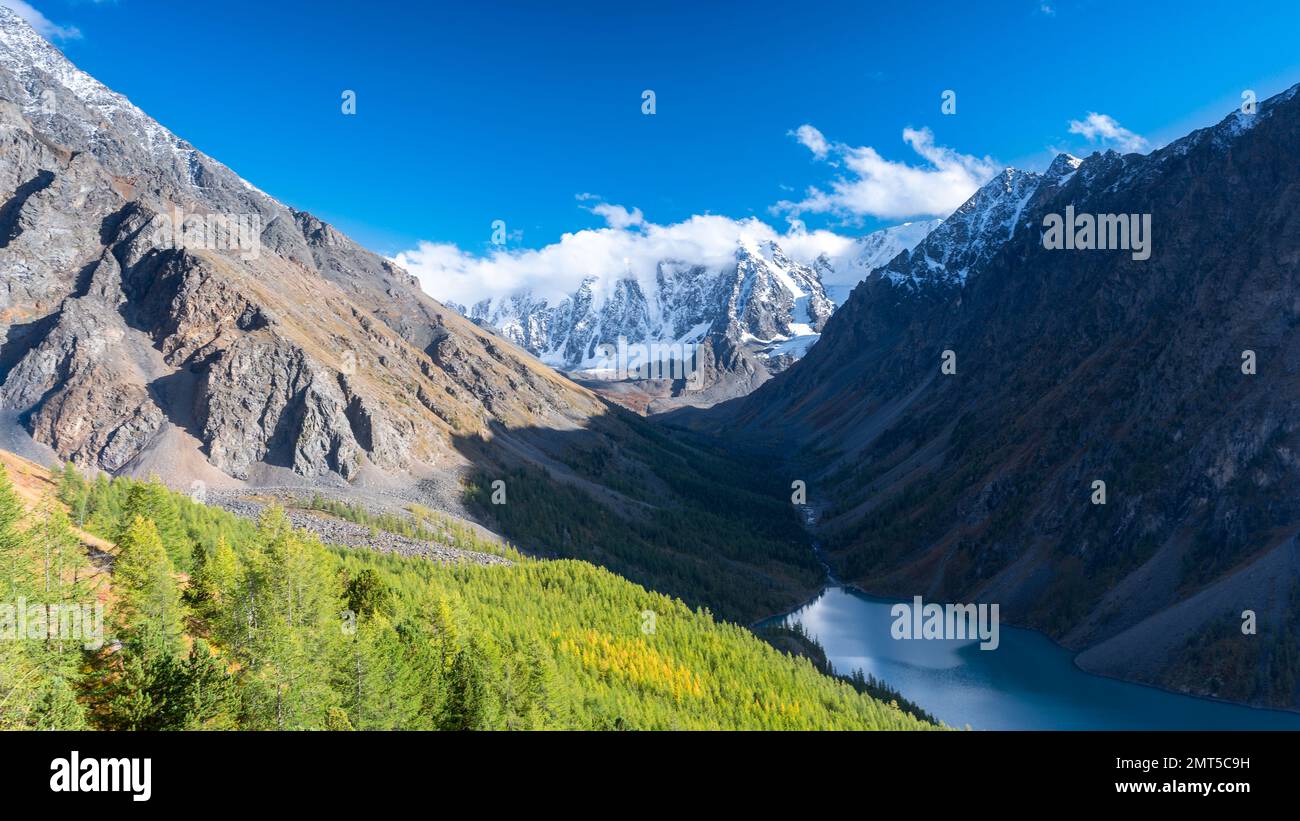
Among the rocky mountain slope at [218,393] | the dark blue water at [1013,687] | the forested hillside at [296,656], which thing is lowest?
the dark blue water at [1013,687]

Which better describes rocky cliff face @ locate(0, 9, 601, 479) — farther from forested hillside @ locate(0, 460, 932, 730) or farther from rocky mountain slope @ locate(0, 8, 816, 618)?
forested hillside @ locate(0, 460, 932, 730)

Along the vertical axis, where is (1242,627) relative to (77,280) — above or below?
below

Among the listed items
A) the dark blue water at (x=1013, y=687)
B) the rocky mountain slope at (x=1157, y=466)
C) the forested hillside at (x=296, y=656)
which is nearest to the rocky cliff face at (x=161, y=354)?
the forested hillside at (x=296, y=656)

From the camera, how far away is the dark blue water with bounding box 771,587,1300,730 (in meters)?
80.0

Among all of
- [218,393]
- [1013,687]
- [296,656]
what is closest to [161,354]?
[218,393]

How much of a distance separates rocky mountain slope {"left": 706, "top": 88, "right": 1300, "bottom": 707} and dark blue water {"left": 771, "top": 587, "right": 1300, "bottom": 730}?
3.29 metres

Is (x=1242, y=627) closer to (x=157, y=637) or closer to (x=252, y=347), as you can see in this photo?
(x=157, y=637)

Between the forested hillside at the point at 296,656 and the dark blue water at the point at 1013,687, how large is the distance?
75.8ft

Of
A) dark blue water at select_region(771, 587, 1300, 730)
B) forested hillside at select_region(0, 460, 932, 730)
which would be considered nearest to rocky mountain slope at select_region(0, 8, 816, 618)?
dark blue water at select_region(771, 587, 1300, 730)

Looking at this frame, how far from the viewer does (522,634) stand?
208ft

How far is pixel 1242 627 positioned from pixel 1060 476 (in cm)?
5313

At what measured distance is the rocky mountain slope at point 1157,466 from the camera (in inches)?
3612

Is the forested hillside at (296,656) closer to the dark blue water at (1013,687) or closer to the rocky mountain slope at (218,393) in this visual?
the dark blue water at (1013,687)
